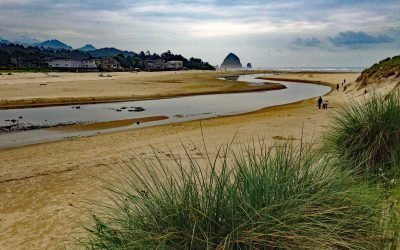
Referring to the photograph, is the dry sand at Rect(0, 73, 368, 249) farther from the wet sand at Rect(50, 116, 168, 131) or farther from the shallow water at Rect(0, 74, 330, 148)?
the wet sand at Rect(50, 116, 168, 131)

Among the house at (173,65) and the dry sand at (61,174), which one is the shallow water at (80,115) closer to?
the dry sand at (61,174)

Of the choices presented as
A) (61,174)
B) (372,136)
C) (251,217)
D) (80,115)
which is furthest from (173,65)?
(251,217)

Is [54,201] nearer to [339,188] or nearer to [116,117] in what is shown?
[339,188]

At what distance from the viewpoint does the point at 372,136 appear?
246 inches

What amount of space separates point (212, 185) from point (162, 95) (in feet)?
124

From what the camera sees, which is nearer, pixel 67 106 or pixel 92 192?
pixel 92 192

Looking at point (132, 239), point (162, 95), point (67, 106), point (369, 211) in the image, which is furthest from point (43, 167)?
point (162, 95)

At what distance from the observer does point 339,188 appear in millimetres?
3623

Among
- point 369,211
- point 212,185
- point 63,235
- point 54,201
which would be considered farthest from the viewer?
point 54,201

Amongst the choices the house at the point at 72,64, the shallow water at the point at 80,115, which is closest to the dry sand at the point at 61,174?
the shallow water at the point at 80,115

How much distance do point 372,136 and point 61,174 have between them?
27.1 feet

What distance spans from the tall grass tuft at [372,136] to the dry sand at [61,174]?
1.37 meters

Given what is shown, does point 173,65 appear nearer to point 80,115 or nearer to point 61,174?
point 80,115

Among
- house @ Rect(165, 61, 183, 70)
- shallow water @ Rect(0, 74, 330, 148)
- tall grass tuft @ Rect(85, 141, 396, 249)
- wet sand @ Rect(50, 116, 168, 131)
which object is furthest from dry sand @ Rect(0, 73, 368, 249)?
house @ Rect(165, 61, 183, 70)
